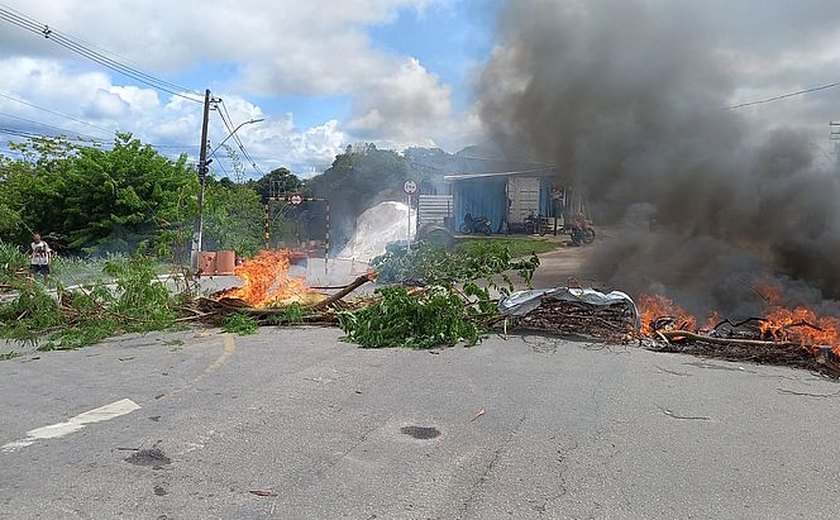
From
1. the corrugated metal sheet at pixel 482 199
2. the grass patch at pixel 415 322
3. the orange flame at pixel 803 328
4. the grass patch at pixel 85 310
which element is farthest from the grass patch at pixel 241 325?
the corrugated metal sheet at pixel 482 199

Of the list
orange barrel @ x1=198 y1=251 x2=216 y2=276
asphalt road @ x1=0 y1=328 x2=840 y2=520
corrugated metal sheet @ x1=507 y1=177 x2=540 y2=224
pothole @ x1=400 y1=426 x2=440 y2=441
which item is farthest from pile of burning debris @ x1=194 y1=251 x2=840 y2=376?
corrugated metal sheet @ x1=507 y1=177 x2=540 y2=224

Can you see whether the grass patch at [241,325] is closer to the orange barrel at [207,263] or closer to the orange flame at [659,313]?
the orange flame at [659,313]

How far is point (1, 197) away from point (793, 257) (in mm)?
22110

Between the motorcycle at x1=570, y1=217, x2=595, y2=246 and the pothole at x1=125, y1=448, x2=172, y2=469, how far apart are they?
19.4 metres

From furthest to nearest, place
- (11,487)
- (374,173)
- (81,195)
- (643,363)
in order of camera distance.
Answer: (374,173)
(81,195)
(643,363)
(11,487)

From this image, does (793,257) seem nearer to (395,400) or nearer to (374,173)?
(395,400)

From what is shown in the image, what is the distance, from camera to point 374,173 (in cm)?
2852

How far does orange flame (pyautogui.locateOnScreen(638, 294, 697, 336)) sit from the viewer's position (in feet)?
29.4

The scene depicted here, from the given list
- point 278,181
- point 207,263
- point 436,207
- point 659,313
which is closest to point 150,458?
point 659,313

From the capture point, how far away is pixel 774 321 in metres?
8.86

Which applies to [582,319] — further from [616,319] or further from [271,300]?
[271,300]

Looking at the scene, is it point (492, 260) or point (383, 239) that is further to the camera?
point (383, 239)

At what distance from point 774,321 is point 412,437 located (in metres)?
6.22

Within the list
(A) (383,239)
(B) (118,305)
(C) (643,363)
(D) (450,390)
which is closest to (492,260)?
(C) (643,363)
